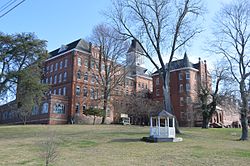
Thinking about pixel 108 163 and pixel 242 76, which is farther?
pixel 242 76

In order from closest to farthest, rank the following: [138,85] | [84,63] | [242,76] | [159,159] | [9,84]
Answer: [159,159] → [242,76] → [9,84] → [84,63] → [138,85]

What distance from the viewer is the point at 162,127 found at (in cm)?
2188

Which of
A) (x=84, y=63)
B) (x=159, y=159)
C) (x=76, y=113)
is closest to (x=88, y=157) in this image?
(x=159, y=159)

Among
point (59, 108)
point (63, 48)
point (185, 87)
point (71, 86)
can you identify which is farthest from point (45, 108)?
point (185, 87)

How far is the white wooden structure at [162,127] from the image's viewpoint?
21.7m

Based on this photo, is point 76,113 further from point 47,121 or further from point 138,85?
point 138,85

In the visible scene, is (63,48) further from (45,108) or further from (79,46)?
(45,108)

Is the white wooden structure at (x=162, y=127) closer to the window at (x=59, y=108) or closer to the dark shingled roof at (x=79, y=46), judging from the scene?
the window at (x=59, y=108)

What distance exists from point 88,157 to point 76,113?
3858cm

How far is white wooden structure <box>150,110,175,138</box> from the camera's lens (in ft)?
71.2

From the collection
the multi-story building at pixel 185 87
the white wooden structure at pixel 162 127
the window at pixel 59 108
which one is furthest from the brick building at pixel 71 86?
the white wooden structure at pixel 162 127

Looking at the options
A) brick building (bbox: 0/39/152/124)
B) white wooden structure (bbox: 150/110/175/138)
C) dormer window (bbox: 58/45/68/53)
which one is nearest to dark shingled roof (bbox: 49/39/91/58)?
brick building (bbox: 0/39/152/124)

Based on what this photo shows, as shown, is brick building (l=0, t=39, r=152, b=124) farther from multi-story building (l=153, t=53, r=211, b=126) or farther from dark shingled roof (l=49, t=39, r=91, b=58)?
multi-story building (l=153, t=53, r=211, b=126)

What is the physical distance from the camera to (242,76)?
95.2 feet
